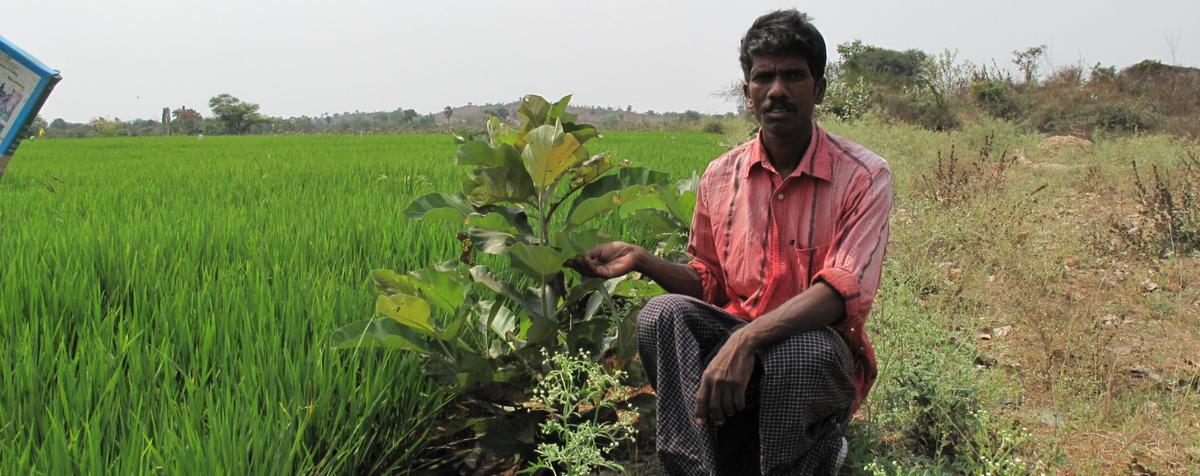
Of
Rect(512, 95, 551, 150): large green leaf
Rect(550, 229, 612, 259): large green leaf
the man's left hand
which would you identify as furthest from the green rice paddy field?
the man's left hand

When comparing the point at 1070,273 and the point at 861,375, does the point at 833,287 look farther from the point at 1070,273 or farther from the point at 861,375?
the point at 1070,273

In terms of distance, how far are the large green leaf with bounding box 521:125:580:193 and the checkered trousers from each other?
396 millimetres

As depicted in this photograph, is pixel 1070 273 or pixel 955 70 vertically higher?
pixel 955 70

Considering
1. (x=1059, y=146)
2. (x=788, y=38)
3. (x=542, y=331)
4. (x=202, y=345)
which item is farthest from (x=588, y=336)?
(x=1059, y=146)

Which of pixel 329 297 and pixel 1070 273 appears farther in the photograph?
pixel 1070 273

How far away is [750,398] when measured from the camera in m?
1.57

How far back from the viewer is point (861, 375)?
1719mm

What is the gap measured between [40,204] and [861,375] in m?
4.29

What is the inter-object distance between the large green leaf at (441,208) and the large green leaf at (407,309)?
0.26 meters

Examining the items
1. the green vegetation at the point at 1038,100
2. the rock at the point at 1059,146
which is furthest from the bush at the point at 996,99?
the rock at the point at 1059,146

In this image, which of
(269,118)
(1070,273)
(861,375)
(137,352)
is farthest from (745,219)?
(269,118)

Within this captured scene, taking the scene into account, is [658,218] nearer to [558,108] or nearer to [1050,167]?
[558,108]

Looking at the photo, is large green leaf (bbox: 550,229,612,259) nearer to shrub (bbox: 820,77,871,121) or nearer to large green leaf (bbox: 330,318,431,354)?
large green leaf (bbox: 330,318,431,354)

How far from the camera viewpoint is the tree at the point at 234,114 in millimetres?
51719
